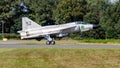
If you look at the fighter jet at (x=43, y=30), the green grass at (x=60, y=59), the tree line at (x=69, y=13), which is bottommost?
the green grass at (x=60, y=59)

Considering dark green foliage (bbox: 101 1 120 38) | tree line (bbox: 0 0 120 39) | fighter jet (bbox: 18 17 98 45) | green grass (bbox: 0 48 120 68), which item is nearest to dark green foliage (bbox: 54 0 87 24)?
tree line (bbox: 0 0 120 39)

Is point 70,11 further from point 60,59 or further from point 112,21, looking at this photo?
point 60,59

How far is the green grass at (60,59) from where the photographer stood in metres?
18.2

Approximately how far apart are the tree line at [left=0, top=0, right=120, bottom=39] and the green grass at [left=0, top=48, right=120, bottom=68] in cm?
5493

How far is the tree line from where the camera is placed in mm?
80688

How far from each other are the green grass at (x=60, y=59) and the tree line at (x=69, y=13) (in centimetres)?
5493

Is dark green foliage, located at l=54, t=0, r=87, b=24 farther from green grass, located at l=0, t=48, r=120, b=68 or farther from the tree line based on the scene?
green grass, located at l=0, t=48, r=120, b=68

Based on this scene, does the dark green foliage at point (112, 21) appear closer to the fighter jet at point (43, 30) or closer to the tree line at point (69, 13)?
the tree line at point (69, 13)

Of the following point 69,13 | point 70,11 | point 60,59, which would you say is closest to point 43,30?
point 60,59

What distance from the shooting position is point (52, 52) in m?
21.5

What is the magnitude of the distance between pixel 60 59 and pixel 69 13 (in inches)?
2773

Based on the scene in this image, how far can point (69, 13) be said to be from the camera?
89750mm

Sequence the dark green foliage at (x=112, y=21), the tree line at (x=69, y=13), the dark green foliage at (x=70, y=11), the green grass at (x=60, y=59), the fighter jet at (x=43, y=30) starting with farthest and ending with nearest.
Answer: the dark green foliage at (x=70, y=11) → the tree line at (x=69, y=13) → the dark green foliage at (x=112, y=21) → the fighter jet at (x=43, y=30) → the green grass at (x=60, y=59)

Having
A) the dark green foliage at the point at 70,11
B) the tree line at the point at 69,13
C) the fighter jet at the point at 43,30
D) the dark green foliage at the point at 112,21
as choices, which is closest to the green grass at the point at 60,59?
the fighter jet at the point at 43,30
